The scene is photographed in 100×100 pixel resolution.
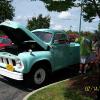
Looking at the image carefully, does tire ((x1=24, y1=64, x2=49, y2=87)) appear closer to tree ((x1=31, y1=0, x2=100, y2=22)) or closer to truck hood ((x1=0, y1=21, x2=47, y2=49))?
truck hood ((x1=0, y1=21, x2=47, y2=49))

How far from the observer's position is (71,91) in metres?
9.02

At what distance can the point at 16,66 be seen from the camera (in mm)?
9891

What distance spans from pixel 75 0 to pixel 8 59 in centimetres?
309

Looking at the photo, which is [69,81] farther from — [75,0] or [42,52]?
[75,0]

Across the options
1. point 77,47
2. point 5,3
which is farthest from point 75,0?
point 5,3

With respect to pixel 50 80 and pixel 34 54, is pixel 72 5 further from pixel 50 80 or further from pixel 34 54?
pixel 50 80

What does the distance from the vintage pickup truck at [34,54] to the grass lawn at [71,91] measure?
2.80 ft

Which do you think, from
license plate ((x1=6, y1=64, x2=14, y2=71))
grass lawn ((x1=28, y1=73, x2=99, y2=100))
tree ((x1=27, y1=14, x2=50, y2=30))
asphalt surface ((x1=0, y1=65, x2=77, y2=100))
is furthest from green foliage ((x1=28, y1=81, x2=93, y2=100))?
tree ((x1=27, y1=14, x2=50, y2=30))

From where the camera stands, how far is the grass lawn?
8508 millimetres

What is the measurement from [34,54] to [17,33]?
1.18 meters

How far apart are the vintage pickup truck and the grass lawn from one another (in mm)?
853

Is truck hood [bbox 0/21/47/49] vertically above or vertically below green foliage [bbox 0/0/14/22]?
above

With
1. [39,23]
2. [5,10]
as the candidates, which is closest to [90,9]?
[5,10]

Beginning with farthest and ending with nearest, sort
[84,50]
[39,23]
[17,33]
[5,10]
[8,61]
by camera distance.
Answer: [39,23]
[5,10]
[84,50]
[17,33]
[8,61]
